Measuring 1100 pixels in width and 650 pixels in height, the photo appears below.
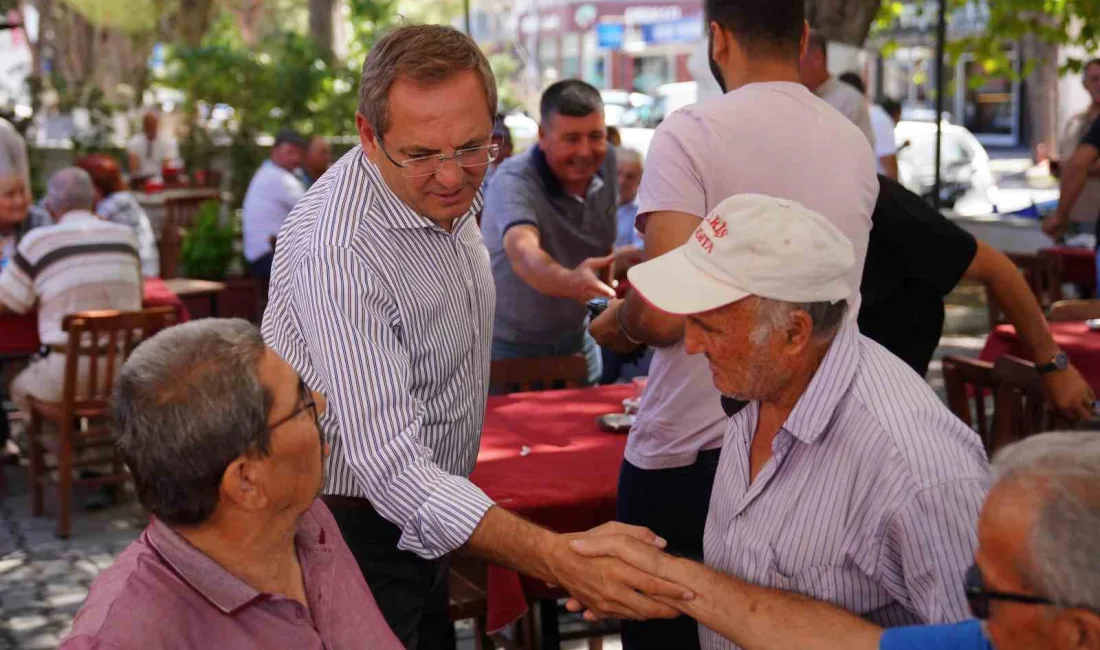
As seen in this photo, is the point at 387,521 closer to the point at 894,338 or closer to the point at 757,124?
the point at 757,124

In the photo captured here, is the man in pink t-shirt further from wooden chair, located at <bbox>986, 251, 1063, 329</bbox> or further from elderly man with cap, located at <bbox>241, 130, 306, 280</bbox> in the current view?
elderly man with cap, located at <bbox>241, 130, 306, 280</bbox>

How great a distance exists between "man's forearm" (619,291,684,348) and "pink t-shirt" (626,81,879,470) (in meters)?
0.06

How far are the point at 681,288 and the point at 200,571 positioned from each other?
896 millimetres

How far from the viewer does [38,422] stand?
7.03 metres

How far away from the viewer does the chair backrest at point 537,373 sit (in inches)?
197

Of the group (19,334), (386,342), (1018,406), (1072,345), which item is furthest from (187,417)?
(19,334)

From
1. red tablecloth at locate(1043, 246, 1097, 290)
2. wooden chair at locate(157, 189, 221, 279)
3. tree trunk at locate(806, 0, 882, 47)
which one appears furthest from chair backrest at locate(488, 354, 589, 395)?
wooden chair at locate(157, 189, 221, 279)

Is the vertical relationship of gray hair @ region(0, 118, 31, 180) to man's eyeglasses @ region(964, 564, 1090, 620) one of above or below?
above

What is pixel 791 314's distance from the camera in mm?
2164

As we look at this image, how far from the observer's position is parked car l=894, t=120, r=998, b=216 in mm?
20016

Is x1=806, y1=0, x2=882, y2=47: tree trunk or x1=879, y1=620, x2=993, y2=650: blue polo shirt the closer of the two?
x1=879, y1=620, x2=993, y2=650: blue polo shirt

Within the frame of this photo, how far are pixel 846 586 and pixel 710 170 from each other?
106 centimetres

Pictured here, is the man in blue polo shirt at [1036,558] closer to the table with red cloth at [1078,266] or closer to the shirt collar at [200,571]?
the shirt collar at [200,571]

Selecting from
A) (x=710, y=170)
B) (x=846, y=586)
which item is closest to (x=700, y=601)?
(x=846, y=586)
